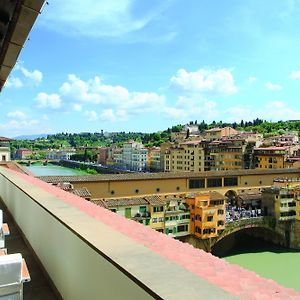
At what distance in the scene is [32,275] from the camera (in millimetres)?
2244

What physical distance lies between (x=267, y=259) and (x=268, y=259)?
0.18 feet

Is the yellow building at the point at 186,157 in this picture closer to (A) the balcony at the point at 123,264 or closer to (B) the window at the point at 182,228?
(B) the window at the point at 182,228

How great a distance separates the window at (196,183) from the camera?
21719 mm

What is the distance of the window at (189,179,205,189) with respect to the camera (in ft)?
Result: 71.3

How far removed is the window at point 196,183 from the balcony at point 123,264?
771 inches

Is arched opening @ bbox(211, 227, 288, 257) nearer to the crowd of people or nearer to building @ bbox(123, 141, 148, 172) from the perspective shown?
the crowd of people

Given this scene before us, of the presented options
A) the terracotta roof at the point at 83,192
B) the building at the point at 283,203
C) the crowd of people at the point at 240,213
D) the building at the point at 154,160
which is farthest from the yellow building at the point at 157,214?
the building at the point at 154,160

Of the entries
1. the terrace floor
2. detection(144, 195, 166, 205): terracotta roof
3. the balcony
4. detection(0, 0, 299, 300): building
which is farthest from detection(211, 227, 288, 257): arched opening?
the balcony

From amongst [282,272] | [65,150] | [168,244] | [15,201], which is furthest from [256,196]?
[65,150]

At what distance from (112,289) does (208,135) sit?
163ft

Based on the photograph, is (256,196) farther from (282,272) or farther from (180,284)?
(180,284)

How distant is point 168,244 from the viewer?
4.61 ft

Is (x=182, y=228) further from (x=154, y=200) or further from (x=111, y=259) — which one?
(x=111, y=259)

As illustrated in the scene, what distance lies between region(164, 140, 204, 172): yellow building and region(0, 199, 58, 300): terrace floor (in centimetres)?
A: 3695
